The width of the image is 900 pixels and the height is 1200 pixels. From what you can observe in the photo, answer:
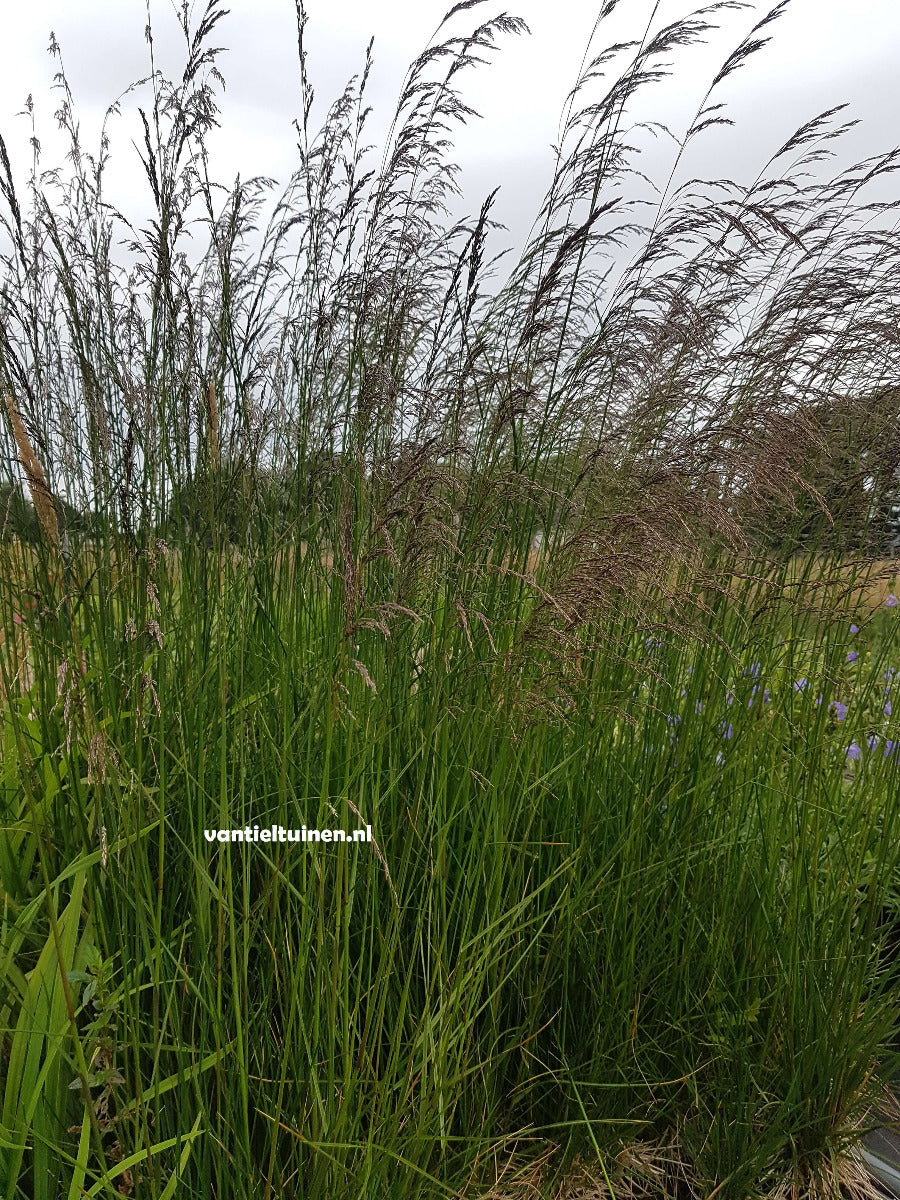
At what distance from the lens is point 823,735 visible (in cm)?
210

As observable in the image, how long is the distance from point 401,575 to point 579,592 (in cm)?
32

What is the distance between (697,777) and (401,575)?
3.45ft

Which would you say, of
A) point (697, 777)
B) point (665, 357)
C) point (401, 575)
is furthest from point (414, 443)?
point (697, 777)

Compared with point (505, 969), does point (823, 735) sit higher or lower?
higher

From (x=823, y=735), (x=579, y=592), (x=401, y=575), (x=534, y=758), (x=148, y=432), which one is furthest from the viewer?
(x=823, y=735)

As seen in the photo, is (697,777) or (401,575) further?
(697,777)

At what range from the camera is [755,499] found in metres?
1.74

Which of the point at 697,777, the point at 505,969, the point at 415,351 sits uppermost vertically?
the point at 415,351

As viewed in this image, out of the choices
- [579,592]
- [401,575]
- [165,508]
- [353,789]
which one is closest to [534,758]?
[353,789]

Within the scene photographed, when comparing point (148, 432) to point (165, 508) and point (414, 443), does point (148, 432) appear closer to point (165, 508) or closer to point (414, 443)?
point (165, 508)

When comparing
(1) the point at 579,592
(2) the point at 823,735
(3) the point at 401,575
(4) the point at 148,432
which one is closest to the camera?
(3) the point at 401,575

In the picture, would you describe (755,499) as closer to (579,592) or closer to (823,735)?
A: (579,592)

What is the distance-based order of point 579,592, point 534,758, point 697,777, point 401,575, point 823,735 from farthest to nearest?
point 823,735 < point 697,777 < point 534,758 < point 579,592 < point 401,575

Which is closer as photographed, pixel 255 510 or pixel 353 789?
pixel 353 789
